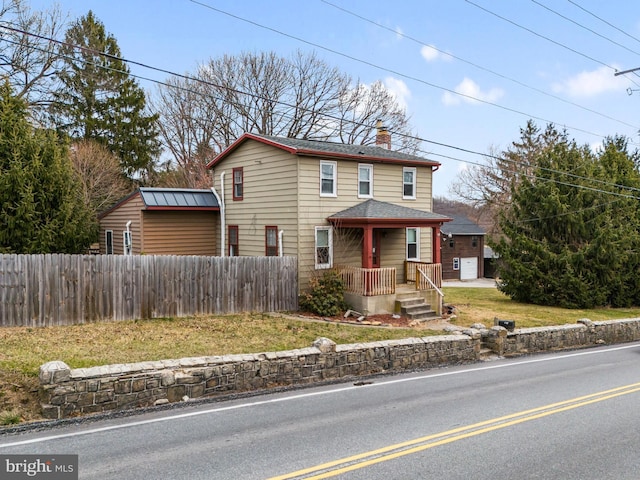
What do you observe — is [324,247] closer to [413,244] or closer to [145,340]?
[413,244]

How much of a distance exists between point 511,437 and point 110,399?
19.8 ft

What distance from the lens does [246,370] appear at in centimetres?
923

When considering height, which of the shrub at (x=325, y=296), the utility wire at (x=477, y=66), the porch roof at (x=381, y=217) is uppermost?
the utility wire at (x=477, y=66)

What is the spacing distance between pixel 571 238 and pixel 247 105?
75.3 feet

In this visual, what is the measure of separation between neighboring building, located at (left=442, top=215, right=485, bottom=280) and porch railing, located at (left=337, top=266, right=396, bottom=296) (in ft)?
64.2

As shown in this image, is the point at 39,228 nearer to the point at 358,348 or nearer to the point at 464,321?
the point at 358,348

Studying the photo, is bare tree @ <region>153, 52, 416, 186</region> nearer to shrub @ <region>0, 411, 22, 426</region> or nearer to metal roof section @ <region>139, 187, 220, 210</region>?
metal roof section @ <region>139, 187, 220, 210</region>

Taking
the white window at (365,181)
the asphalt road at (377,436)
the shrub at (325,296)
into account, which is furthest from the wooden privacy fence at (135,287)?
the asphalt road at (377,436)

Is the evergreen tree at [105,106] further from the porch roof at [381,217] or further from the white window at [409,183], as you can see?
the porch roof at [381,217]

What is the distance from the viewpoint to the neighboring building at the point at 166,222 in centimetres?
2023

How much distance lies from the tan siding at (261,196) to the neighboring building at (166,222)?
119cm

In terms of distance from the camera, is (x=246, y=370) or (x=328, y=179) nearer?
(x=246, y=370)

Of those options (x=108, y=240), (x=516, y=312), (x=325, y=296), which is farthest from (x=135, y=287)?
(x=516, y=312)

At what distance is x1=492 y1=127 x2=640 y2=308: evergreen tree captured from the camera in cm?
2248
